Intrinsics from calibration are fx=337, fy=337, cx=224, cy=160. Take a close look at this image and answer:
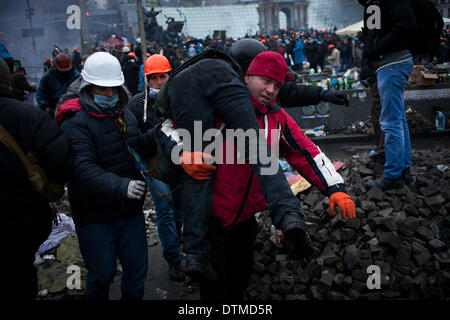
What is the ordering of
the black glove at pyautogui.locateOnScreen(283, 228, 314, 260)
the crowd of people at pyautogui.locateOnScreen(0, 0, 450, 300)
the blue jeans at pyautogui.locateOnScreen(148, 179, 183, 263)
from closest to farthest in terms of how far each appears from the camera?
the black glove at pyautogui.locateOnScreen(283, 228, 314, 260) → the crowd of people at pyautogui.locateOnScreen(0, 0, 450, 300) → the blue jeans at pyautogui.locateOnScreen(148, 179, 183, 263)

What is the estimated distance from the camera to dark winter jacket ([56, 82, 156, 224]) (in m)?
2.30

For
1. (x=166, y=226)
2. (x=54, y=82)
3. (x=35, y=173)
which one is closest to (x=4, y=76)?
(x=35, y=173)

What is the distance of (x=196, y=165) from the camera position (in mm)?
1979

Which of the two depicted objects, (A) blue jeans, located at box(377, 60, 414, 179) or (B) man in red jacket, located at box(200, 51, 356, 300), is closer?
(B) man in red jacket, located at box(200, 51, 356, 300)

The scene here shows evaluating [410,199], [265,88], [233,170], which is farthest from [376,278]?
[265,88]

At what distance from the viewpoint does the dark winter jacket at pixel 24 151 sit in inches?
77.4

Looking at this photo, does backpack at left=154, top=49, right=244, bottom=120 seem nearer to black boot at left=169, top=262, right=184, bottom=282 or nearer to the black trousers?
the black trousers

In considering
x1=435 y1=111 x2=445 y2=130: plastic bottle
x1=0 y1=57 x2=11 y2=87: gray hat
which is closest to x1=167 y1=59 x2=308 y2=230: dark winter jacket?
x1=0 y1=57 x2=11 y2=87: gray hat

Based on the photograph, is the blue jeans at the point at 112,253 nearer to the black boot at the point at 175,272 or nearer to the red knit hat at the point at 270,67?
the black boot at the point at 175,272

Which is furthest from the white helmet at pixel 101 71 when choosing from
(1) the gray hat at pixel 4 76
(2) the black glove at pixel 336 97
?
(2) the black glove at pixel 336 97

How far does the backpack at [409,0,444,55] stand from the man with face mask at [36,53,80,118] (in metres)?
5.10

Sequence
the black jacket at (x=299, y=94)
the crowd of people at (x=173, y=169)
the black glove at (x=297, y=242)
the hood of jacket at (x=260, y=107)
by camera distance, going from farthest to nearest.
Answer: the black jacket at (x=299, y=94), the hood of jacket at (x=260, y=107), the crowd of people at (x=173, y=169), the black glove at (x=297, y=242)

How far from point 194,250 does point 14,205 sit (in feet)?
3.62

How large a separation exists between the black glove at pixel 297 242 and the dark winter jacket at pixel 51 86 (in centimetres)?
520
